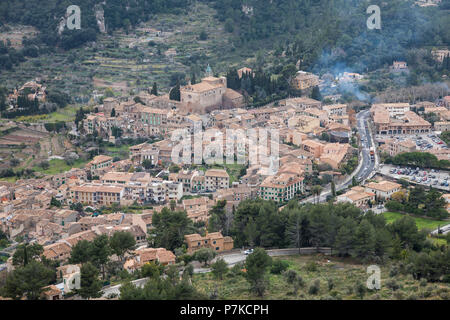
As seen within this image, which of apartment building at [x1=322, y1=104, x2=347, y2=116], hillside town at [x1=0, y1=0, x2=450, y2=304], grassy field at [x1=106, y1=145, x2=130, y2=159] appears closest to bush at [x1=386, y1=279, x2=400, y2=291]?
hillside town at [x1=0, y1=0, x2=450, y2=304]

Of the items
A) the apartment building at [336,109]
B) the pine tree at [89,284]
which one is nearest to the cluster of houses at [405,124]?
the apartment building at [336,109]

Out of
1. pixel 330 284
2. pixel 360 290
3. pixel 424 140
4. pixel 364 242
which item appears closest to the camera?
pixel 360 290

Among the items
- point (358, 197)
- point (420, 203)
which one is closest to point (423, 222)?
point (420, 203)

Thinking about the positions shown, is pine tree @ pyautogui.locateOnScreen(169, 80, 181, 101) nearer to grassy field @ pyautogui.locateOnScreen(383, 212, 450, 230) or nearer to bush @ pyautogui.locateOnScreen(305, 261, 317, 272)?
grassy field @ pyautogui.locateOnScreen(383, 212, 450, 230)

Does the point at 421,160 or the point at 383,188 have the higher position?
the point at 421,160

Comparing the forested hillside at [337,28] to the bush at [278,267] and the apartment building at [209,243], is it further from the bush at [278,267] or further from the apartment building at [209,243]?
the bush at [278,267]

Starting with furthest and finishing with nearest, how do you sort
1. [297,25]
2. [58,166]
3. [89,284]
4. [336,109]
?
1. [297,25]
2. [336,109]
3. [58,166]
4. [89,284]

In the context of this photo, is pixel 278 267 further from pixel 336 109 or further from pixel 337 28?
Result: pixel 337 28
